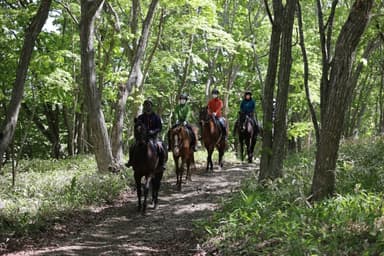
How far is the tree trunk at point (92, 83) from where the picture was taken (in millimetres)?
12993

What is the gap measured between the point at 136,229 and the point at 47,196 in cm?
282

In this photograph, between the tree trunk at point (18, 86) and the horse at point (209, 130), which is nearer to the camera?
the tree trunk at point (18, 86)

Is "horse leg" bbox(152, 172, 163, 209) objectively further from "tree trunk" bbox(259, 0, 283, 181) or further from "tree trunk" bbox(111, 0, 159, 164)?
"tree trunk" bbox(111, 0, 159, 164)

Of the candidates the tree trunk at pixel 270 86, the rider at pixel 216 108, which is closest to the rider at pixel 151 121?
the tree trunk at pixel 270 86

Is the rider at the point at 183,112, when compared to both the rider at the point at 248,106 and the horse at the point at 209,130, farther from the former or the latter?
the rider at the point at 248,106

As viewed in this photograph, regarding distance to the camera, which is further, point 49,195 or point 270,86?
point 49,195

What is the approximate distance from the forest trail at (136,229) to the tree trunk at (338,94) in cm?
242

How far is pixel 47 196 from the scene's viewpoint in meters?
11.1

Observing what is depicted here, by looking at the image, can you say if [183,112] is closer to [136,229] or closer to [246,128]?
[246,128]

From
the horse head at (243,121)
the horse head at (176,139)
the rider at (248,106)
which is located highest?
the rider at (248,106)

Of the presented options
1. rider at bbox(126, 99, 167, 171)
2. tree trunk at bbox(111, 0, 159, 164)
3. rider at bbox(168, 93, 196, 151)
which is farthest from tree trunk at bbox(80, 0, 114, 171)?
rider at bbox(126, 99, 167, 171)

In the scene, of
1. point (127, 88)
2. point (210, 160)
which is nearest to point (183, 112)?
point (127, 88)

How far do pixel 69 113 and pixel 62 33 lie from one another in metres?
5.88

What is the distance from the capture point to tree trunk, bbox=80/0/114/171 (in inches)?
512
